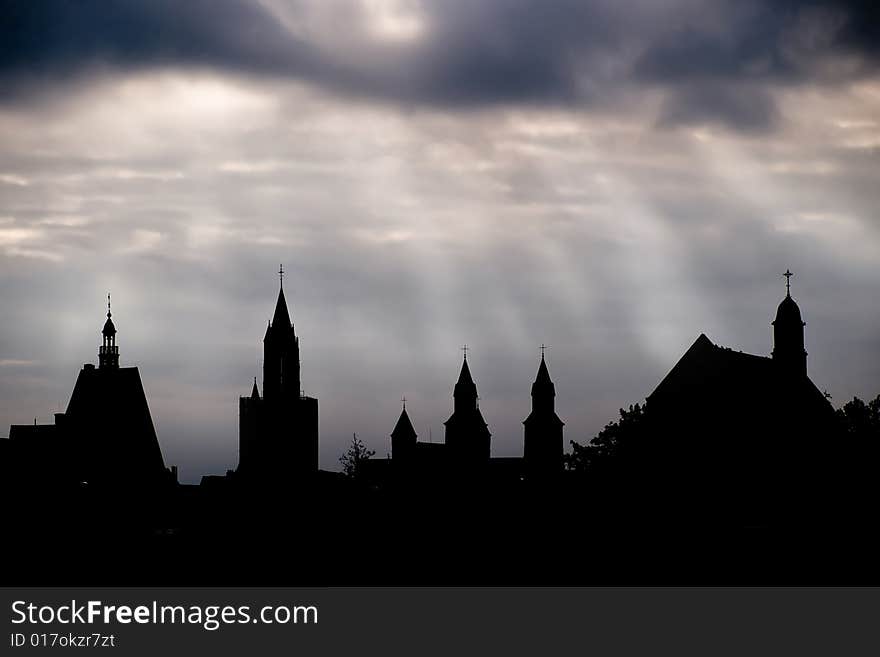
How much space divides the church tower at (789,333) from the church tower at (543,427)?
4354 centimetres

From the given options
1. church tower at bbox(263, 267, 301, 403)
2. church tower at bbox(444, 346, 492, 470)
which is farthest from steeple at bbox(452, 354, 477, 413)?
church tower at bbox(263, 267, 301, 403)

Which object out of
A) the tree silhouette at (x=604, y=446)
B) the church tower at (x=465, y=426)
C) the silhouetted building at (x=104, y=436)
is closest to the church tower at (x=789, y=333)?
the tree silhouette at (x=604, y=446)

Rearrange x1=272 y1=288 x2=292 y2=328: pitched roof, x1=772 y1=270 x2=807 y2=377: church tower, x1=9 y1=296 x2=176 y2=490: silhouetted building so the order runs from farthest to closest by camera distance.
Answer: x1=272 y1=288 x2=292 y2=328: pitched roof
x1=9 y1=296 x2=176 y2=490: silhouetted building
x1=772 y1=270 x2=807 y2=377: church tower

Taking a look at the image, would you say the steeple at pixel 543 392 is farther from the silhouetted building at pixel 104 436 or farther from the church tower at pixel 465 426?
the silhouetted building at pixel 104 436

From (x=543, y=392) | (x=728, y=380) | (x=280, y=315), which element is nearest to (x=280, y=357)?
(x=280, y=315)

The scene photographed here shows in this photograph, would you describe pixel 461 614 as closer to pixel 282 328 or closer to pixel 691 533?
pixel 691 533

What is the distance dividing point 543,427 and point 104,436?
40.0 metres

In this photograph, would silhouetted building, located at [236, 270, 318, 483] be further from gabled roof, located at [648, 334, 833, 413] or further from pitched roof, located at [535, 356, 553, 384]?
gabled roof, located at [648, 334, 833, 413]

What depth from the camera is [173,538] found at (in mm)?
39031

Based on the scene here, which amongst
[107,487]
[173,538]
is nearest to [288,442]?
[107,487]

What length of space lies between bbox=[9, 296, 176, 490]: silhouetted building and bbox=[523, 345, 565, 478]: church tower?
3446 cm

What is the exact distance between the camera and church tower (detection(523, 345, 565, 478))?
352ft

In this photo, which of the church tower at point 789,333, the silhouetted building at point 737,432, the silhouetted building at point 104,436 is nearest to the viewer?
the silhouetted building at point 737,432

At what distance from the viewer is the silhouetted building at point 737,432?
4950 centimetres
